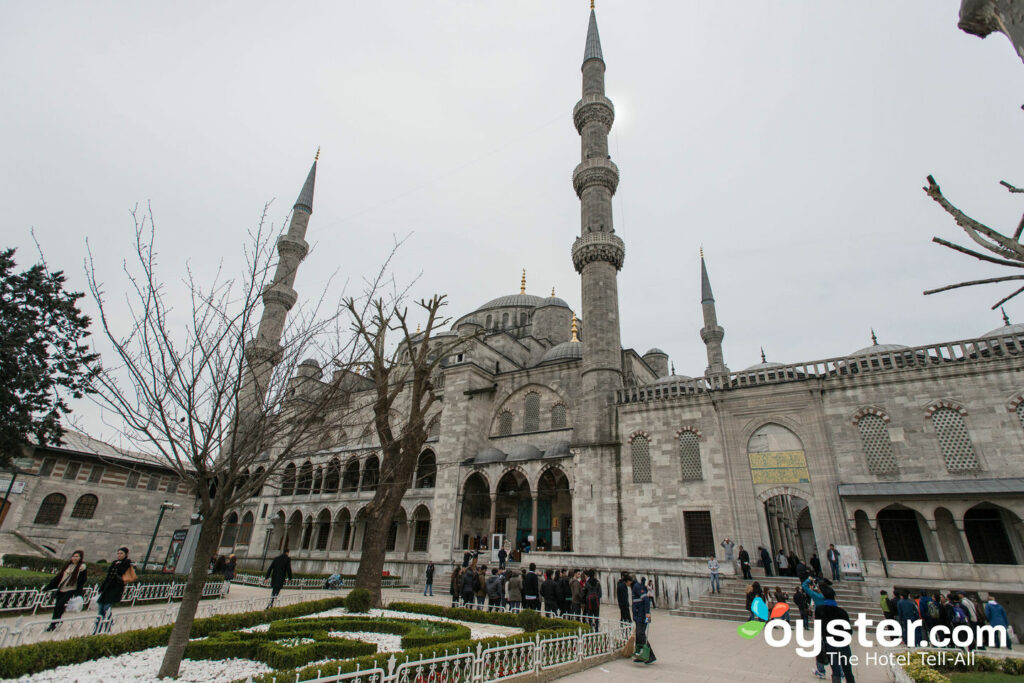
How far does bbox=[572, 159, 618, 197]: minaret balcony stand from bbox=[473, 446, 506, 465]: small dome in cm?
1377

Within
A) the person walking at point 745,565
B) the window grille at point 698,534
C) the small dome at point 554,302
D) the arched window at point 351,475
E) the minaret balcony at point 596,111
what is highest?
the minaret balcony at point 596,111

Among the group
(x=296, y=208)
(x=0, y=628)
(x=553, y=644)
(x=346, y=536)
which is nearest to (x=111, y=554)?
(x=346, y=536)

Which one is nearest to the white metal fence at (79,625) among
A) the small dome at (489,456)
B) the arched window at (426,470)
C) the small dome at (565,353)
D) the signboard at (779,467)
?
the small dome at (489,456)

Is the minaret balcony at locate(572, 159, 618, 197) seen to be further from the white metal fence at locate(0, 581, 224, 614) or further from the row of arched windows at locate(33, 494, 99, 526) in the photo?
the row of arched windows at locate(33, 494, 99, 526)

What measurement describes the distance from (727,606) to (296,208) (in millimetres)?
31062

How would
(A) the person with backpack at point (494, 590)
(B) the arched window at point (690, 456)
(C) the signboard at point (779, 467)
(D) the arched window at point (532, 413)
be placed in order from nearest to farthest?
1. (A) the person with backpack at point (494, 590)
2. (C) the signboard at point (779, 467)
3. (B) the arched window at point (690, 456)
4. (D) the arched window at point (532, 413)

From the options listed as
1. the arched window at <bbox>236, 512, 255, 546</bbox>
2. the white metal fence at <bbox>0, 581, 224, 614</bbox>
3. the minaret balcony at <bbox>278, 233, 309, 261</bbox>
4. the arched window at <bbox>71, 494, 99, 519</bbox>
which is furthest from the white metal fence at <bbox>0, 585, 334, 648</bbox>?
the arched window at <bbox>236, 512, 255, 546</bbox>

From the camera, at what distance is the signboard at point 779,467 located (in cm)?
1614

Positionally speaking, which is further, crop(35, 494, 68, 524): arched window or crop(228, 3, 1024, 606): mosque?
crop(35, 494, 68, 524): arched window

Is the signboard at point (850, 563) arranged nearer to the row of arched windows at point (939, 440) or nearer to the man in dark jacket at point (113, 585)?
Answer: the row of arched windows at point (939, 440)

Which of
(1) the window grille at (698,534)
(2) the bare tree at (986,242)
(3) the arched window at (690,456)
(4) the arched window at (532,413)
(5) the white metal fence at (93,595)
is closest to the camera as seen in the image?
(2) the bare tree at (986,242)

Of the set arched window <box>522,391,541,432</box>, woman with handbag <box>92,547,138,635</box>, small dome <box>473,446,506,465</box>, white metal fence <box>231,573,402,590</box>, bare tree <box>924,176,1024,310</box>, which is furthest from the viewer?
arched window <box>522,391,541,432</box>

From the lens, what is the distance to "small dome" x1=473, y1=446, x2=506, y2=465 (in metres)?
21.7

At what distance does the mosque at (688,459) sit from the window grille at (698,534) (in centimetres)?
4
